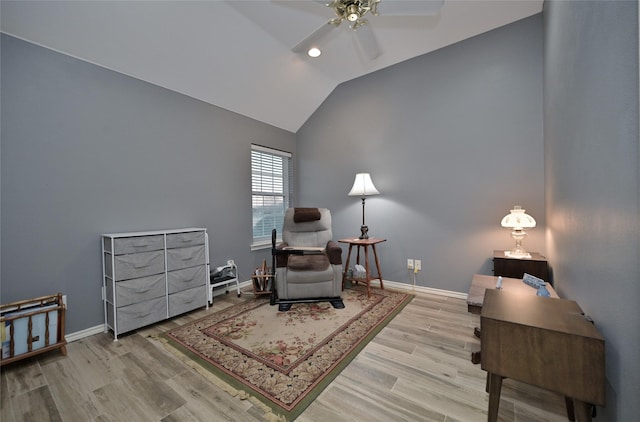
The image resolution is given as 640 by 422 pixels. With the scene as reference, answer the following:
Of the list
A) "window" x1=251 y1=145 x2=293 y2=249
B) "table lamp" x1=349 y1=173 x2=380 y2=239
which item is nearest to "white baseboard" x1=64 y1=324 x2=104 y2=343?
"window" x1=251 y1=145 x2=293 y2=249

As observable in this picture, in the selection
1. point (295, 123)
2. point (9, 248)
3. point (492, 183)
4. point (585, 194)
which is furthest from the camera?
point (295, 123)

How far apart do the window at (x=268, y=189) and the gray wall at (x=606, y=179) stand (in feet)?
10.4

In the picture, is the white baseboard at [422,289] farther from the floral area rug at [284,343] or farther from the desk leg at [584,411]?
the desk leg at [584,411]

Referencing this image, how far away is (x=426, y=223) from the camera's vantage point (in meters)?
2.97

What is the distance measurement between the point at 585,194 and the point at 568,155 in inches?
17.5

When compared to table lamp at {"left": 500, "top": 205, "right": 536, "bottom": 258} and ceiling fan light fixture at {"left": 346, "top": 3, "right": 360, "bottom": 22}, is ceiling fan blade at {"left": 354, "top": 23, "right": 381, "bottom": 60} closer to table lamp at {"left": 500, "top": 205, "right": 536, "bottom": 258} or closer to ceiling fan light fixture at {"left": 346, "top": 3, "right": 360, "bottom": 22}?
ceiling fan light fixture at {"left": 346, "top": 3, "right": 360, "bottom": 22}

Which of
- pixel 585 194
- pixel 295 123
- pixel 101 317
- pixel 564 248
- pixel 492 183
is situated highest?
pixel 295 123

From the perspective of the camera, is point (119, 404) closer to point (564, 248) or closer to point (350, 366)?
point (350, 366)

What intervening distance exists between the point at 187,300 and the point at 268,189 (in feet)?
6.19

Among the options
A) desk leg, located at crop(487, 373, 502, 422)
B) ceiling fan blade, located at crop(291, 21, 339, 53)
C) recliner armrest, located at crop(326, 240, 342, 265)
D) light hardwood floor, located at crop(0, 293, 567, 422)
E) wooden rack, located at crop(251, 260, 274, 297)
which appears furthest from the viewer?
wooden rack, located at crop(251, 260, 274, 297)

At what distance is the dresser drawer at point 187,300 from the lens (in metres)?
2.33

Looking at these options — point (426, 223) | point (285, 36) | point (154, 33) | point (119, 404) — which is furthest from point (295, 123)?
point (119, 404)

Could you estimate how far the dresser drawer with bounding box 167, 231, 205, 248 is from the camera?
2339 millimetres

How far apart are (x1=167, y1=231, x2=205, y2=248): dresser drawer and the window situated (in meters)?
0.98
